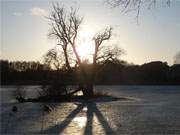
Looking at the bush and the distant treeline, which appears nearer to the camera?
the bush

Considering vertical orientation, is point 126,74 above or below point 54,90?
above

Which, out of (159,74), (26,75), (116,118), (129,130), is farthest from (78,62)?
(159,74)

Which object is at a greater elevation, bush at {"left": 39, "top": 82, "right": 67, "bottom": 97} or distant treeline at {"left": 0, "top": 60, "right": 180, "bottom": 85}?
distant treeline at {"left": 0, "top": 60, "right": 180, "bottom": 85}

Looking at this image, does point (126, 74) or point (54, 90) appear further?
point (126, 74)

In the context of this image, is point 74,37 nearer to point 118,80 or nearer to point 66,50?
point 66,50

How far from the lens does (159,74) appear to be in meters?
126

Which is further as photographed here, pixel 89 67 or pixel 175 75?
pixel 175 75

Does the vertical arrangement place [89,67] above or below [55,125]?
above

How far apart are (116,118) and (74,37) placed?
2915 cm

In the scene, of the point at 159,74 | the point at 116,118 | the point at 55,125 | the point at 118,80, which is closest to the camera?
the point at 55,125

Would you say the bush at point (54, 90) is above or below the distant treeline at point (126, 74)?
below

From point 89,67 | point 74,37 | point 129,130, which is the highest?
point 74,37

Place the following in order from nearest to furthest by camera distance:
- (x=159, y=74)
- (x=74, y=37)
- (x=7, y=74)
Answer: (x=74, y=37), (x=7, y=74), (x=159, y=74)

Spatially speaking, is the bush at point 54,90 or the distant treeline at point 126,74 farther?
the distant treeline at point 126,74
